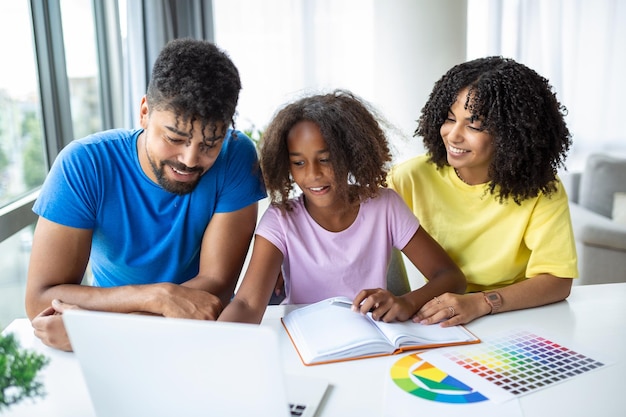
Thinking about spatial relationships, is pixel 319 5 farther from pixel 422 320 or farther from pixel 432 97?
pixel 422 320

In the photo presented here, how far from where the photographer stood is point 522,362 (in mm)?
1210

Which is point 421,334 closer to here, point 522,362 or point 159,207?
point 522,362

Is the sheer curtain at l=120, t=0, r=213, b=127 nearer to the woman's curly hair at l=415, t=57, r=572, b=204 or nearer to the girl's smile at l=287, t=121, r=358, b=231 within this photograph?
the girl's smile at l=287, t=121, r=358, b=231

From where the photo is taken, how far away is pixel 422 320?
4.60ft

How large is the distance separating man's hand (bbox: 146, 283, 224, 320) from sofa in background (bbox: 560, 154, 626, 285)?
2.55 meters

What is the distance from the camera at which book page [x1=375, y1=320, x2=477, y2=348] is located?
4.18ft

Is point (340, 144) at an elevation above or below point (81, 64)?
below

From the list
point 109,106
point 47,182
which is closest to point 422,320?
point 47,182

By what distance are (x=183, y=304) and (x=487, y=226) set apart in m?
0.88

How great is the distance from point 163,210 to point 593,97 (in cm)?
421

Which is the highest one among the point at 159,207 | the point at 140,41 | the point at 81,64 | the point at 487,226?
the point at 140,41

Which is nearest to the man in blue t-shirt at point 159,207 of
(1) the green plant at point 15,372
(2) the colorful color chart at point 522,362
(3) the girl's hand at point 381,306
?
(3) the girl's hand at point 381,306

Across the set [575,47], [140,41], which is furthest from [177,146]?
[575,47]

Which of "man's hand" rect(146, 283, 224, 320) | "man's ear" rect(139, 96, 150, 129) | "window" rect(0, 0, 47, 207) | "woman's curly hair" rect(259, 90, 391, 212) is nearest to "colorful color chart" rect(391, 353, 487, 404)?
"man's hand" rect(146, 283, 224, 320)
